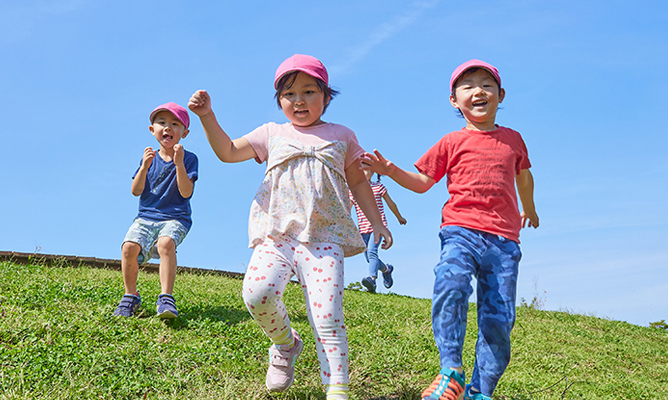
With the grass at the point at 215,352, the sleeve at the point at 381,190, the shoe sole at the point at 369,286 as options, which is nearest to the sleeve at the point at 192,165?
the grass at the point at 215,352

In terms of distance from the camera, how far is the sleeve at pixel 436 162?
4281 millimetres

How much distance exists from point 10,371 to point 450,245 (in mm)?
3445

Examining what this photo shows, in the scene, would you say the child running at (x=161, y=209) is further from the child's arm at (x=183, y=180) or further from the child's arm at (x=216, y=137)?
the child's arm at (x=216, y=137)

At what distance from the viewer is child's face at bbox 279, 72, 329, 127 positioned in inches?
158

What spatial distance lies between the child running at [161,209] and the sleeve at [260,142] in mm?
2029

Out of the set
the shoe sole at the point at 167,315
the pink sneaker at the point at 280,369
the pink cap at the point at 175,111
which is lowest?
the pink sneaker at the point at 280,369

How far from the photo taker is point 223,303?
7.51 metres

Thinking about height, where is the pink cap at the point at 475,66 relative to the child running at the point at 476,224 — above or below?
above

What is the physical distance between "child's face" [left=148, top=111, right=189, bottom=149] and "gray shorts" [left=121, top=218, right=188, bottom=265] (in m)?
0.95

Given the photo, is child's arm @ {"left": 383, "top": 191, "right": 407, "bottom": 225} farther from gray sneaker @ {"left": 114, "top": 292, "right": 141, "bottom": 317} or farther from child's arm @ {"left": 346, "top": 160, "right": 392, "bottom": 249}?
child's arm @ {"left": 346, "top": 160, "right": 392, "bottom": 249}

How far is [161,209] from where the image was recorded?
6383 mm

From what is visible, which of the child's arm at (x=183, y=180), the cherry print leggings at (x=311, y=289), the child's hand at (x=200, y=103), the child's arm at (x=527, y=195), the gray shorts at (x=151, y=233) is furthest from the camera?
the gray shorts at (x=151, y=233)

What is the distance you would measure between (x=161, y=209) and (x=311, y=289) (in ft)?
10.7

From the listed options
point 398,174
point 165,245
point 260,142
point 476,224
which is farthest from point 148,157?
point 476,224
